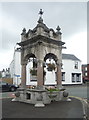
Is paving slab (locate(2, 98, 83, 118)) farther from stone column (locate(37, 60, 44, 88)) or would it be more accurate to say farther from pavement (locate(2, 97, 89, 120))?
stone column (locate(37, 60, 44, 88))

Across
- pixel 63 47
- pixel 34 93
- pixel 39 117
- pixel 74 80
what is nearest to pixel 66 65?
pixel 74 80

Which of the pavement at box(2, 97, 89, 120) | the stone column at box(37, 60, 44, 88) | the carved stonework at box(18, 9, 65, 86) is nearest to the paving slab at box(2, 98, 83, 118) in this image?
the pavement at box(2, 97, 89, 120)

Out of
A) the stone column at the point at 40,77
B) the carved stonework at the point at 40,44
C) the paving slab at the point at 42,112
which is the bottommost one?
the paving slab at the point at 42,112

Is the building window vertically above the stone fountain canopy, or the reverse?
the stone fountain canopy

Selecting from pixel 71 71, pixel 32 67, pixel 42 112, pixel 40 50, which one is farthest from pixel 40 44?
pixel 71 71

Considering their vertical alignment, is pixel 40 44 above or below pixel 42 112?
above

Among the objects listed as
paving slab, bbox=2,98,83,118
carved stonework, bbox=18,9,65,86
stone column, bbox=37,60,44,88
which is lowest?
paving slab, bbox=2,98,83,118

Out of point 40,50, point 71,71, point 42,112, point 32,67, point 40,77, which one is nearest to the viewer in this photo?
point 42,112

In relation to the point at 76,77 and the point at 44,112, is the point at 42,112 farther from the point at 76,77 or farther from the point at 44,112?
the point at 76,77

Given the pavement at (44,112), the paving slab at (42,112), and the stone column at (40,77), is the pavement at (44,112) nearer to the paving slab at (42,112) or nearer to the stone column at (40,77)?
the paving slab at (42,112)

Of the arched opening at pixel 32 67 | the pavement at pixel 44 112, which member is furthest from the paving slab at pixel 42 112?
the arched opening at pixel 32 67

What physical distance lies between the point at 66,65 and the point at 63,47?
2509cm

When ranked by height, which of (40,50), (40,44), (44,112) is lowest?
(44,112)

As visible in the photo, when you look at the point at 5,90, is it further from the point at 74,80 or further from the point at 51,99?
the point at 74,80
